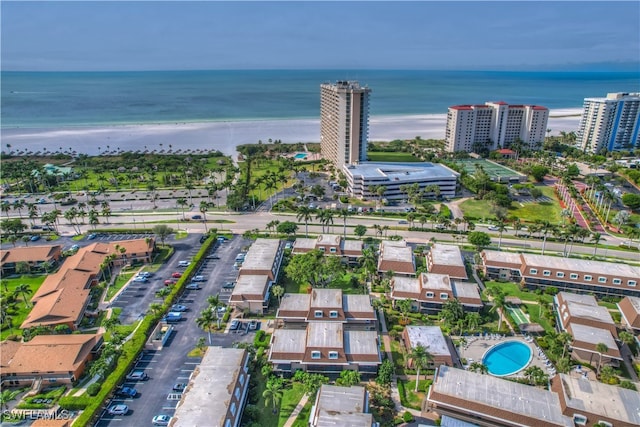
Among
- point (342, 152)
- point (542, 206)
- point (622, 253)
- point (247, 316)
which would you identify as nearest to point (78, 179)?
point (342, 152)

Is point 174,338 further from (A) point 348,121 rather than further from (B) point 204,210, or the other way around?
(A) point 348,121

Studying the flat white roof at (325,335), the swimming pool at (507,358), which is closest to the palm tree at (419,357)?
the flat white roof at (325,335)

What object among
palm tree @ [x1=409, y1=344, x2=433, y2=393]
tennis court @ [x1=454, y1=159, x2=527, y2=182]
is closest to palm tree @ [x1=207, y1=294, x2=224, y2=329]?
palm tree @ [x1=409, y1=344, x2=433, y2=393]

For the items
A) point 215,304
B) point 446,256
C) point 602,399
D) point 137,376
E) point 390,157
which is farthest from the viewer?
point 390,157

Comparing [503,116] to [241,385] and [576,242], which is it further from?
[241,385]

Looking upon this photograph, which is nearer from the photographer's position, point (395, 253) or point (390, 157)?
point (395, 253)

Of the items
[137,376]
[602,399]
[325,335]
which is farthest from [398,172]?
[137,376]

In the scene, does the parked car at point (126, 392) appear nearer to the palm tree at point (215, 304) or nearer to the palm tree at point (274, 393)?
the palm tree at point (215, 304)
